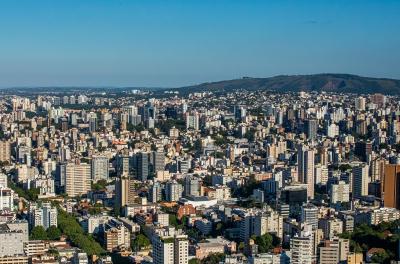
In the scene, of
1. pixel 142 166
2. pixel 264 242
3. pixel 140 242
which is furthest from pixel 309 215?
pixel 142 166

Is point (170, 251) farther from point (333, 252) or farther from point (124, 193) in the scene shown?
point (124, 193)

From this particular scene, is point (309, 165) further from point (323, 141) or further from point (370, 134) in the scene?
point (370, 134)

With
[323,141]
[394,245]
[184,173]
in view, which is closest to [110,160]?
[184,173]

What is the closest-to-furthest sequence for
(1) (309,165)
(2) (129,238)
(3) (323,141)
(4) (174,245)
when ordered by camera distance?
(4) (174,245), (2) (129,238), (1) (309,165), (3) (323,141)

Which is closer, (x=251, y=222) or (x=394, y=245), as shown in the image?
(x=394, y=245)

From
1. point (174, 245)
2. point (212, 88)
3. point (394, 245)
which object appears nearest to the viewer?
point (174, 245)
